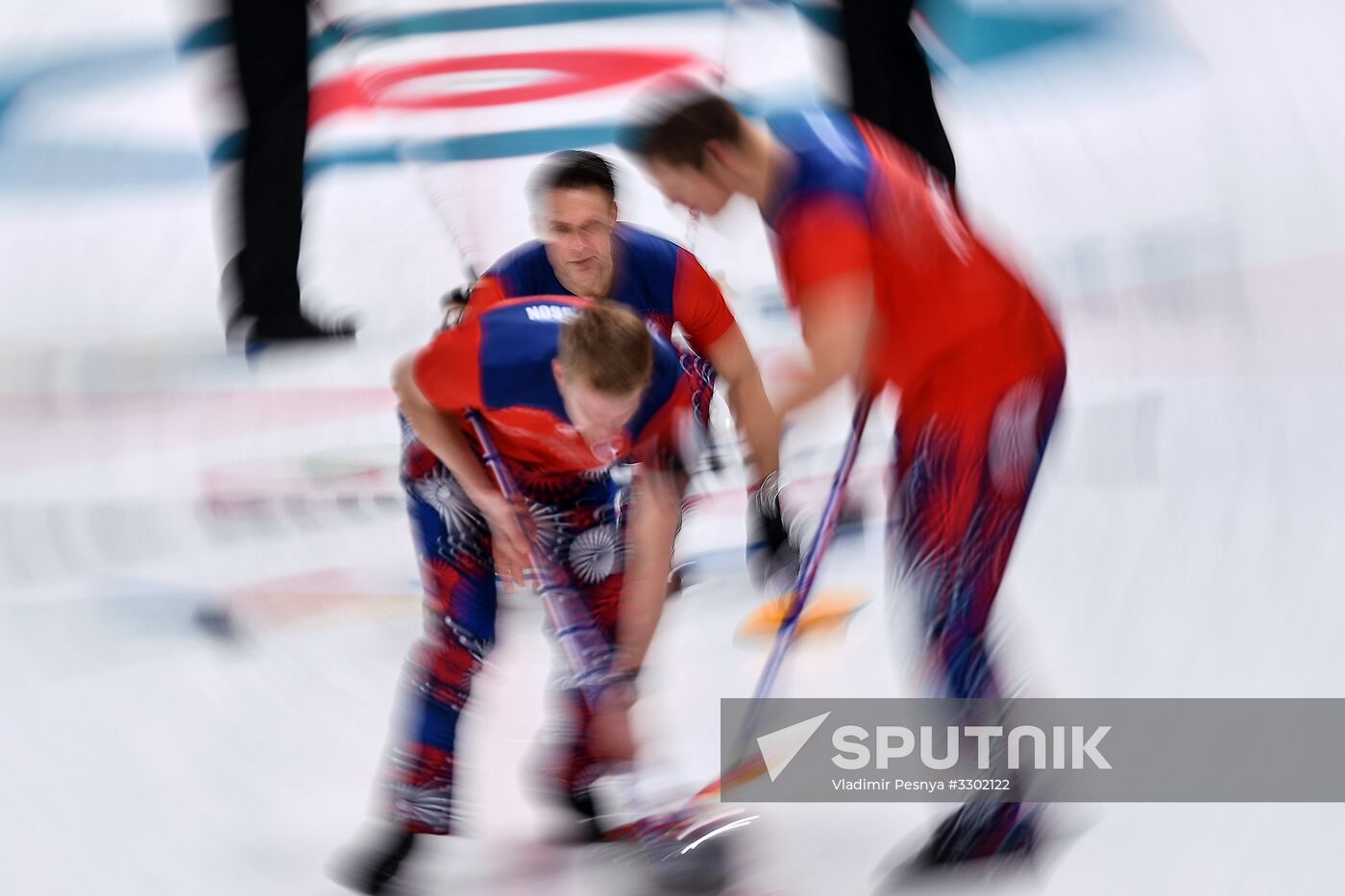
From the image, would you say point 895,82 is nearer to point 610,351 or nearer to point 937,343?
point 937,343

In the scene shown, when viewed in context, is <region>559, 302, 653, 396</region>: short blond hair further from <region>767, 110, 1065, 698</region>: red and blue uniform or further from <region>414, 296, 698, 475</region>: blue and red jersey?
<region>767, 110, 1065, 698</region>: red and blue uniform

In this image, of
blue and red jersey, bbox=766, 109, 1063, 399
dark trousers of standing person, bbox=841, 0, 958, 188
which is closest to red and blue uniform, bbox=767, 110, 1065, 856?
blue and red jersey, bbox=766, 109, 1063, 399

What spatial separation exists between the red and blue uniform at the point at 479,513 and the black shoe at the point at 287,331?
1873mm

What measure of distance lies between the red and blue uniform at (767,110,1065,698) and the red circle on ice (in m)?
3.00

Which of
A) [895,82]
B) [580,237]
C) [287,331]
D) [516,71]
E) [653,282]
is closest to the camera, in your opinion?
[580,237]

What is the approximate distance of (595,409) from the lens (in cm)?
171

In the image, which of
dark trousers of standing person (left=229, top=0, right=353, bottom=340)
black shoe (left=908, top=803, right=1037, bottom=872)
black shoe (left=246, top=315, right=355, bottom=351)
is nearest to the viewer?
black shoe (left=908, top=803, right=1037, bottom=872)

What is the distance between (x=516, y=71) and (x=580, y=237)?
304cm

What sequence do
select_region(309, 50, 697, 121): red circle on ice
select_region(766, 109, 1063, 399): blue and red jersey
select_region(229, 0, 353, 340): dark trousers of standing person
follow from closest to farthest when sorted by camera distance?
select_region(766, 109, 1063, 399): blue and red jersey, select_region(229, 0, 353, 340): dark trousers of standing person, select_region(309, 50, 697, 121): red circle on ice

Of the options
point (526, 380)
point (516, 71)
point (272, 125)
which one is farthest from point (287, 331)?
point (526, 380)

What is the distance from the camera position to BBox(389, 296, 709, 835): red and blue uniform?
1.81m

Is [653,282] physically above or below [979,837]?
above

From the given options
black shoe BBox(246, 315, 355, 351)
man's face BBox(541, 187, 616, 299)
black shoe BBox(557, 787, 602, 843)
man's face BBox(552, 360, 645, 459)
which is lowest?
black shoe BBox(557, 787, 602, 843)

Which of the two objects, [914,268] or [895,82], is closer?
[914,268]
